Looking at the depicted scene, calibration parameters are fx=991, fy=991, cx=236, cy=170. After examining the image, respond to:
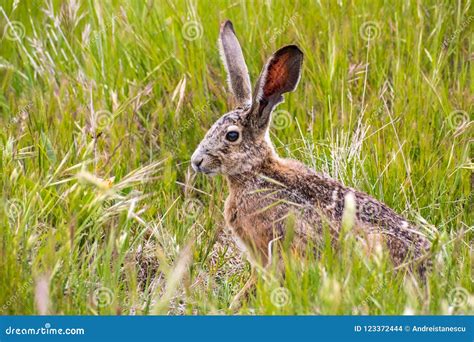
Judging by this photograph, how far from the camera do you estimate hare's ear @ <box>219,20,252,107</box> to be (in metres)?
5.56

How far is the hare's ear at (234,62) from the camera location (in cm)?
556
